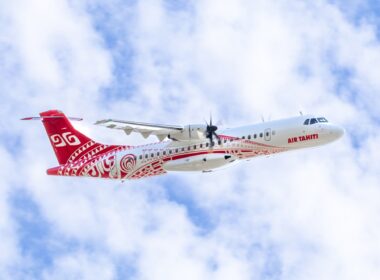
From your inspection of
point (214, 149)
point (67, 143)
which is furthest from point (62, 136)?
point (214, 149)

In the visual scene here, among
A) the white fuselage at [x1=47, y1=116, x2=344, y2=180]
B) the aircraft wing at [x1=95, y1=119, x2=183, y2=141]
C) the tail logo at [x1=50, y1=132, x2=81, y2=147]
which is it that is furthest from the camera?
the tail logo at [x1=50, y1=132, x2=81, y2=147]

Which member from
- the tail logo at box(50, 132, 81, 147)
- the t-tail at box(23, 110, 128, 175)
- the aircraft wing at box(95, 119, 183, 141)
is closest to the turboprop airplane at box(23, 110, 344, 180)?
the aircraft wing at box(95, 119, 183, 141)

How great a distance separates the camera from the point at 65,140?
67312mm

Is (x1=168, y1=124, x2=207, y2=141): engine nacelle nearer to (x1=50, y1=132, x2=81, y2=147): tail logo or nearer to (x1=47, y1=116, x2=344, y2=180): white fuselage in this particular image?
(x1=47, y1=116, x2=344, y2=180): white fuselage

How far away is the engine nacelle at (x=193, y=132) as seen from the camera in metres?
58.7

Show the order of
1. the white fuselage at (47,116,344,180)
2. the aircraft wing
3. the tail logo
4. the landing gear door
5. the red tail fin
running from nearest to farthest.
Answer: the white fuselage at (47,116,344,180)
the landing gear door
the aircraft wing
the red tail fin
the tail logo

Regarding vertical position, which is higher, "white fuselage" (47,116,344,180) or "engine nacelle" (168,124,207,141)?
"engine nacelle" (168,124,207,141)

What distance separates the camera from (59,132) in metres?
67.8

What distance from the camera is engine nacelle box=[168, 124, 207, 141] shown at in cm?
5869

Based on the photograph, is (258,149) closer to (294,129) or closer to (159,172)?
(294,129)

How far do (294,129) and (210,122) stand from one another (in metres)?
6.24

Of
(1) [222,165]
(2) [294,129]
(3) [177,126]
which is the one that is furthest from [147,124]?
(2) [294,129]

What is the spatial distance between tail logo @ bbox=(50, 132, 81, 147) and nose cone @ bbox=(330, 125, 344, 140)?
71.8 ft

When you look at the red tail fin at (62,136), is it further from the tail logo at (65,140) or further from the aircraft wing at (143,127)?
the aircraft wing at (143,127)
